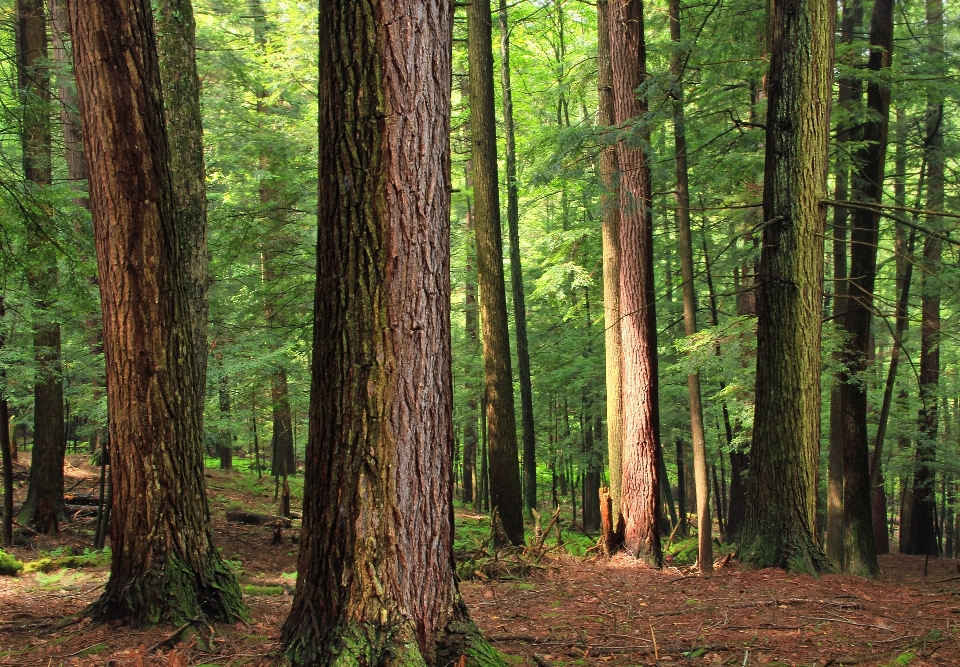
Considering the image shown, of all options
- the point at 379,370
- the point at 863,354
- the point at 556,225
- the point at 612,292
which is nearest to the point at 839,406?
the point at 863,354

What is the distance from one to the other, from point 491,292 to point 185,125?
472 cm

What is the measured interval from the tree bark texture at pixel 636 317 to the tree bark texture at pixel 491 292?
1682 mm

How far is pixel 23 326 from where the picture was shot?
8.78 m

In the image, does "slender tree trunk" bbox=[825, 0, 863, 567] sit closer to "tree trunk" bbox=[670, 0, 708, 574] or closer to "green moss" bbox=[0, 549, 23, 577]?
"tree trunk" bbox=[670, 0, 708, 574]

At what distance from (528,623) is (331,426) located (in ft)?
9.58

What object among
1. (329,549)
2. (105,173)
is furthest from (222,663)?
(105,173)

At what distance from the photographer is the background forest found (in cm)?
861

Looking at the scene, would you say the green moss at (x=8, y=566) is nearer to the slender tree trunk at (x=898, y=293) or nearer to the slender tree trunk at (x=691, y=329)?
the slender tree trunk at (x=691, y=329)

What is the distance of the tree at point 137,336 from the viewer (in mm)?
4508

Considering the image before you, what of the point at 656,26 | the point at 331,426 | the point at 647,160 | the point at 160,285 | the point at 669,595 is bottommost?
the point at 669,595

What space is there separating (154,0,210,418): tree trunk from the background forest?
1.12 metres

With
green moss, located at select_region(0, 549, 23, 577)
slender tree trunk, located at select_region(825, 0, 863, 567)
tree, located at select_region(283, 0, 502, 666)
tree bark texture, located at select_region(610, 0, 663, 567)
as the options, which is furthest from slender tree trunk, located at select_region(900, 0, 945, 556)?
green moss, located at select_region(0, 549, 23, 577)

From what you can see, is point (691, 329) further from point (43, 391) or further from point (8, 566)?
point (43, 391)

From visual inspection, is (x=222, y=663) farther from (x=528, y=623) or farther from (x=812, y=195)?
(x=812, y=195)
